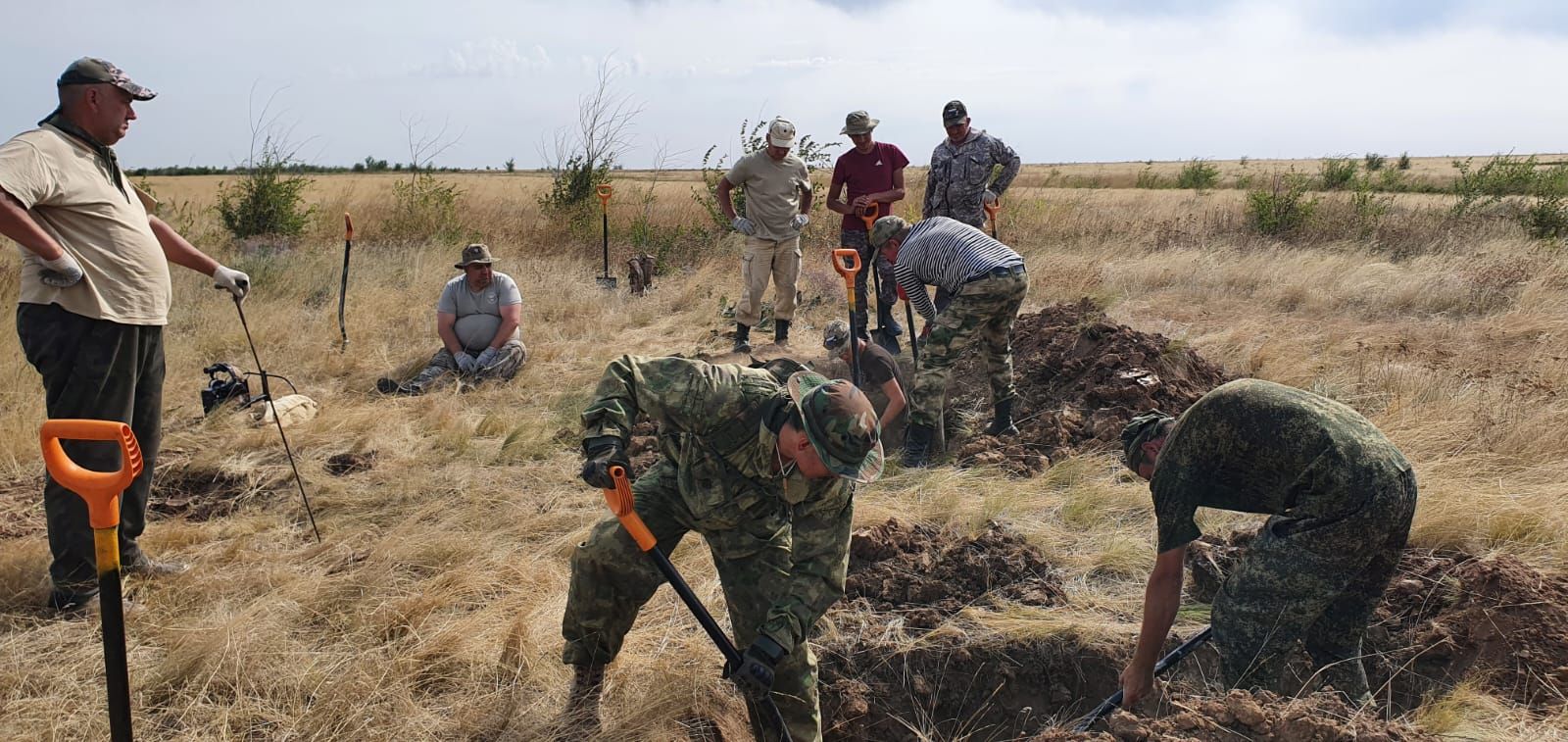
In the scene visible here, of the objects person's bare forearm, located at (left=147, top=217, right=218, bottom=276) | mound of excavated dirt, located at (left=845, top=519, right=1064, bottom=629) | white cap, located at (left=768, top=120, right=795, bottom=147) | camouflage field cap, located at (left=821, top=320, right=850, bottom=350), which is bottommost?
mound of excavated dirt, located at (left=845, top=519, right=1064, bottom=629)

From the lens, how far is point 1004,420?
579cm

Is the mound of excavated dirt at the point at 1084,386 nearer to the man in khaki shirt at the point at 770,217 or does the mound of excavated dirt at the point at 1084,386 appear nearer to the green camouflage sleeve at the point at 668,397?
the man in khaki shirt at the point at 770,217

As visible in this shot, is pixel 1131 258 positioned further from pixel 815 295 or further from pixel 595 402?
pixel 595 402

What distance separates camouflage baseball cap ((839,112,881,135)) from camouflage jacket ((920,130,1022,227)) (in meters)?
0.55

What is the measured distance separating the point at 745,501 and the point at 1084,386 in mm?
3987

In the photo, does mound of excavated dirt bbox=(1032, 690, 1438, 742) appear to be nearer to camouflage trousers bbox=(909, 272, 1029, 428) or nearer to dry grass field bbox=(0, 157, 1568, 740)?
dry grass field bbox=(0, 157, 1568, 740)

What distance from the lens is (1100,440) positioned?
17.8ft

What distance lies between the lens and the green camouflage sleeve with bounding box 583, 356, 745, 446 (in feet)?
8.61

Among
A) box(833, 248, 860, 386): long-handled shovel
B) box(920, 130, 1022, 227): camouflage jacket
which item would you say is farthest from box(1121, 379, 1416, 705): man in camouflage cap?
box(920, 130, 1022, 227): camouflage jacket

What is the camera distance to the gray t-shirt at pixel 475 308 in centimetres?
709

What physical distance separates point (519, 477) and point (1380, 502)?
159 inches

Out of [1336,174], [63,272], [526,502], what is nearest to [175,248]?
[63,272]

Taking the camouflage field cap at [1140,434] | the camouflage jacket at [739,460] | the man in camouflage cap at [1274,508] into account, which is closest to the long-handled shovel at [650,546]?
the camouflage jacket at [739,460]

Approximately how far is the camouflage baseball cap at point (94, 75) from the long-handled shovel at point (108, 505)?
193 cm
